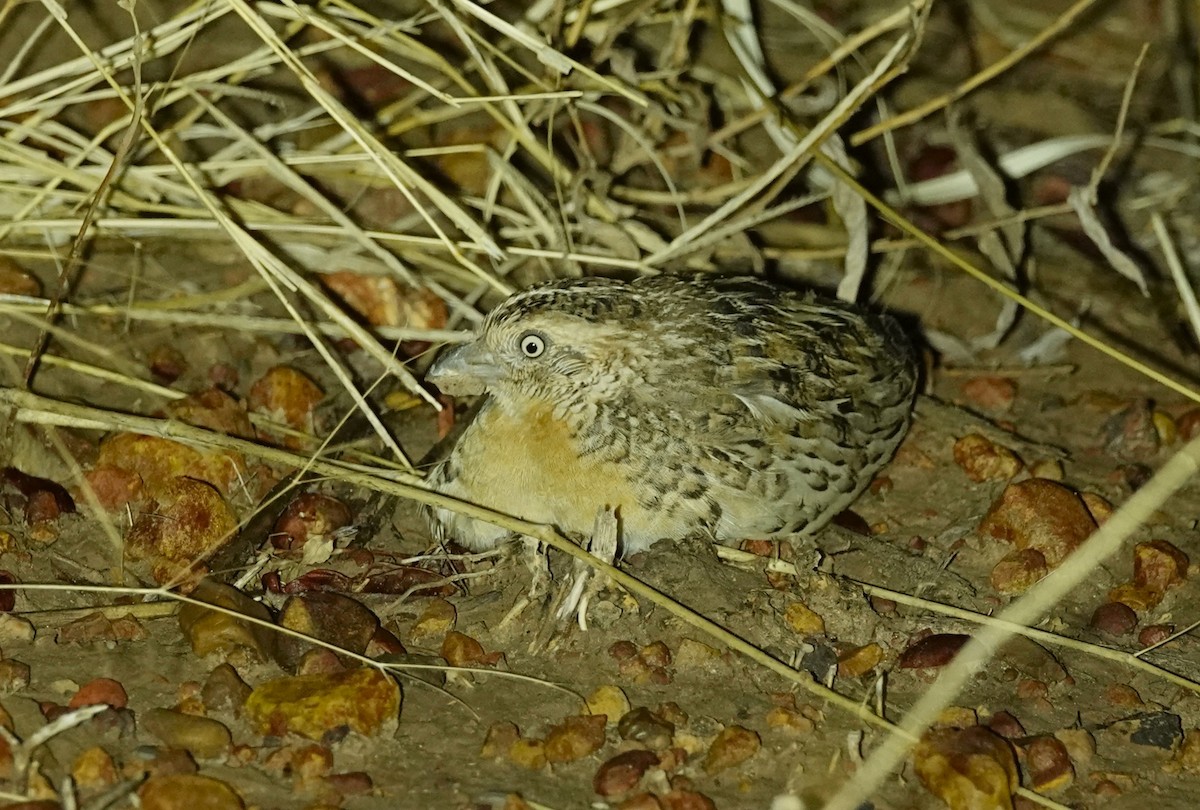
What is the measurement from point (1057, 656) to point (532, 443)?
179cm

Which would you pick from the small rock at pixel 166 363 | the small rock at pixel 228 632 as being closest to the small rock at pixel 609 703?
the small rock at pixel 228 632

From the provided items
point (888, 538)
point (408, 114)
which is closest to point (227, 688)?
point (888, 538)

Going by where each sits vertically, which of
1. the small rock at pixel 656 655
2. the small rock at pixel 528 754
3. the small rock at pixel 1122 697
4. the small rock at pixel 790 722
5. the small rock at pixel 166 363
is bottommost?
the small rock at pixel 1122 697

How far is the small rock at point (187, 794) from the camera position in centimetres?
366

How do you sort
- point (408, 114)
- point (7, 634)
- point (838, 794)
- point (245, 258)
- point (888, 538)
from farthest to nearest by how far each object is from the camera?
point (408, 114) < point (245, 258) < point (888, 538) < point (7, 634) < point (838, 794)

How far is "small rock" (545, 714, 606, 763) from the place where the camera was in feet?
13.1

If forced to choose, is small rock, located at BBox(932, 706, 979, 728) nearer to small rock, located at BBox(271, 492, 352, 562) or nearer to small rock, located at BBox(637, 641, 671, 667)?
small rock, located at BBox(637, 641, 671, 667)

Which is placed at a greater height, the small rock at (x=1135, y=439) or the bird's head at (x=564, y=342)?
the bird's head at (x=564, y=342)

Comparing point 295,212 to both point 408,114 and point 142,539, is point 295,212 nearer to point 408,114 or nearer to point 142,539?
point 408,114

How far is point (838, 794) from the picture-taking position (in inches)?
154

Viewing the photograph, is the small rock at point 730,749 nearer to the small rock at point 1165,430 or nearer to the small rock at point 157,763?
the small rock at point 157,763

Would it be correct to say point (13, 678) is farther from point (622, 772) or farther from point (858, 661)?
point (858, 661)

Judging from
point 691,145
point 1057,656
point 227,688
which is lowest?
point 1057,656

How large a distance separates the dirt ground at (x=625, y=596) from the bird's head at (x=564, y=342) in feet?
1.93
